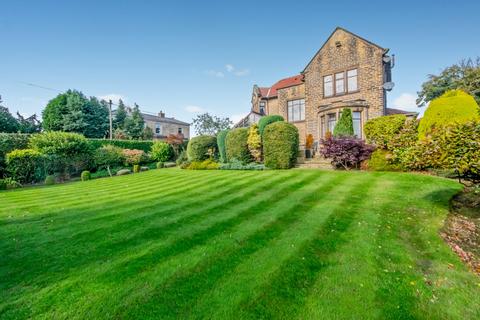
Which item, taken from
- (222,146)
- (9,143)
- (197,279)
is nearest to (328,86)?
(222,146)

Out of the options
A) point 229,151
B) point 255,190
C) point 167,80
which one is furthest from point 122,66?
point 255,190

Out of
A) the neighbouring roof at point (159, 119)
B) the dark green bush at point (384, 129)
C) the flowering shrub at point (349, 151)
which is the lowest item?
the flowering shrub at point (349, 151)

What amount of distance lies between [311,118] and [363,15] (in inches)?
377

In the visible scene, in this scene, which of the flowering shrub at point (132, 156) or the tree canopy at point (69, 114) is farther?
the tree canopy at point (69, 114)

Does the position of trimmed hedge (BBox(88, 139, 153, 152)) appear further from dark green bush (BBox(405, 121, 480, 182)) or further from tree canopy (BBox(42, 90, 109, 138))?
dark green bush (BBox(405, 121, 480, 182))

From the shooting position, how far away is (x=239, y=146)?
16.8 metres

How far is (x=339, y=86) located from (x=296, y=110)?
181 inches

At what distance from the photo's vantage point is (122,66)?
59.8 feet

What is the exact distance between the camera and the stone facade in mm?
17562

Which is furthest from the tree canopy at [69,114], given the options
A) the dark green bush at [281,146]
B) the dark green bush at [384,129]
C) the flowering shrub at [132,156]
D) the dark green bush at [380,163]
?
the dark green bush at [380,163]

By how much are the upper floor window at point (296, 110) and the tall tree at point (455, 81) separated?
1751cm

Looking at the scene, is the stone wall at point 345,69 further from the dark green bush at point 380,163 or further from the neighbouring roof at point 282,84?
the dark green bush at point 380,163

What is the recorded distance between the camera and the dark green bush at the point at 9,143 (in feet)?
47.6

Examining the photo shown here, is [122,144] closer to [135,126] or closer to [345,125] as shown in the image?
[135,126]
